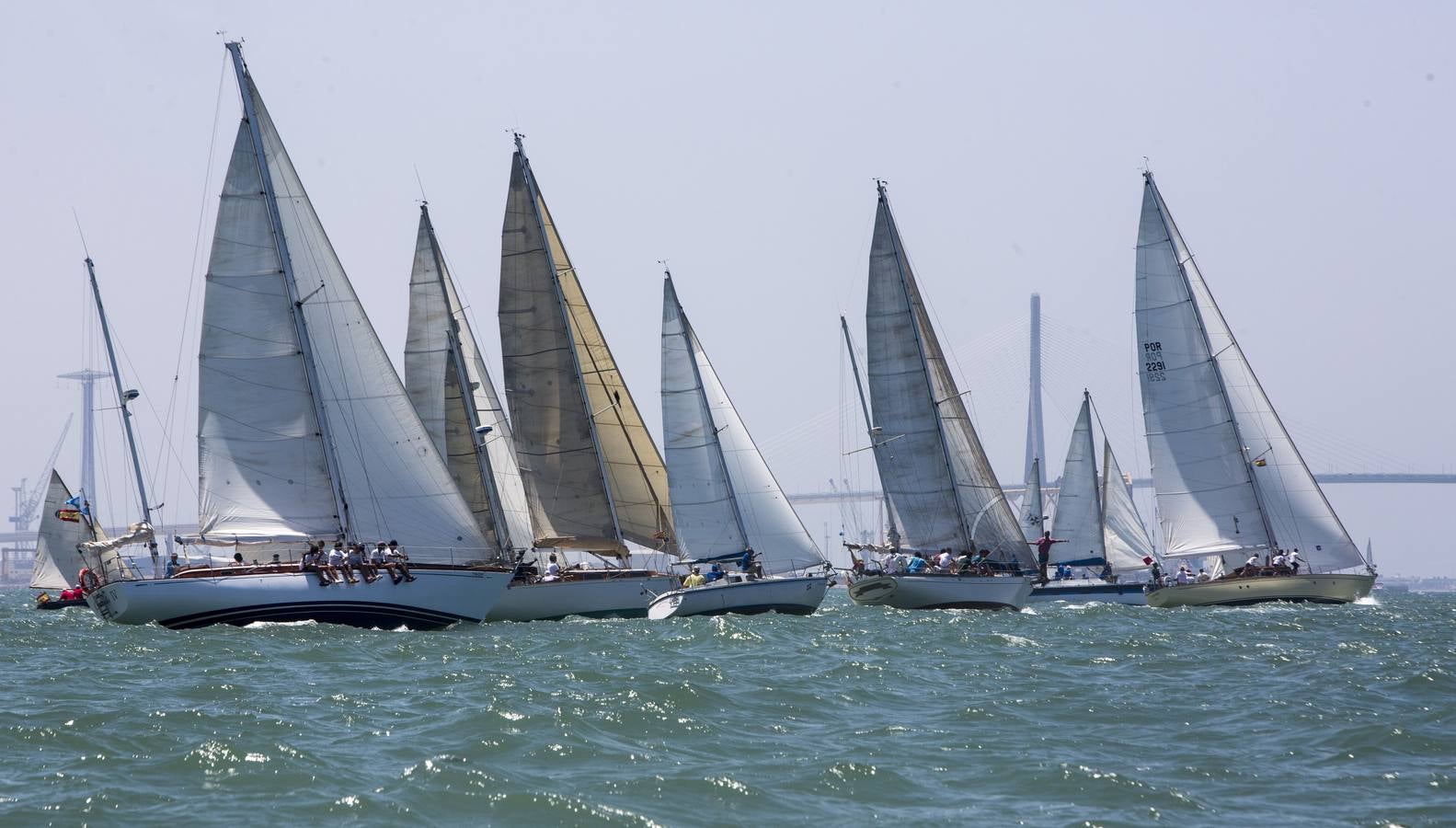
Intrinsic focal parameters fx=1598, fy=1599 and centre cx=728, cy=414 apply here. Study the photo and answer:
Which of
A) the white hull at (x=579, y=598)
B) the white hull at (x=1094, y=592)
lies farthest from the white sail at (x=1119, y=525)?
the white hull at (x=579, y=598)

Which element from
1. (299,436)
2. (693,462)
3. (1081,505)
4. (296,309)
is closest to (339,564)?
(299,436)

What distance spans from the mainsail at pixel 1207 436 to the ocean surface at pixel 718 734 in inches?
621

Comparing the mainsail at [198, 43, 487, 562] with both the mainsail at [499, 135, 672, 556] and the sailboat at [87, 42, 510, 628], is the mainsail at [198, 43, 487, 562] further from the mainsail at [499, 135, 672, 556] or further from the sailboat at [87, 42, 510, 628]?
the mainsail at [499, 135, 672, 556]

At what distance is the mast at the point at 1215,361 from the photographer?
3641 centimetres

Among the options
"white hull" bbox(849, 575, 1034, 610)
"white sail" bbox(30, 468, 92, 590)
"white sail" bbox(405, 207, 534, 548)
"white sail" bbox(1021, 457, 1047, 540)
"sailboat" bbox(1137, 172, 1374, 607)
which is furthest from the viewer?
"white sail" bbox(1021, 457, 1047, 540)

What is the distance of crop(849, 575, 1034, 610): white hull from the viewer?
32688 mm

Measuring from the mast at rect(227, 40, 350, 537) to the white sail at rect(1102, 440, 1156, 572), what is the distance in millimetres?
29060

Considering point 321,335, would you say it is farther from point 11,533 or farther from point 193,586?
point 11,533

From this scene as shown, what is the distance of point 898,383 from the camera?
35750mm

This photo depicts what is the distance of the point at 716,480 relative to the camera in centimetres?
3198

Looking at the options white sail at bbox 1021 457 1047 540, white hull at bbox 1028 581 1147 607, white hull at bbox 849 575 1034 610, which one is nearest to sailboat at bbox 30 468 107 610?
white hull at bbox 849 575 1034 610

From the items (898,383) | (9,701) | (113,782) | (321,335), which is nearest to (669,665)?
(9,701)

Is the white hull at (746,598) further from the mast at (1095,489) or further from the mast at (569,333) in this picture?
A: the mast at (1095,489)

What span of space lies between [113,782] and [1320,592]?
2926 centimetres
